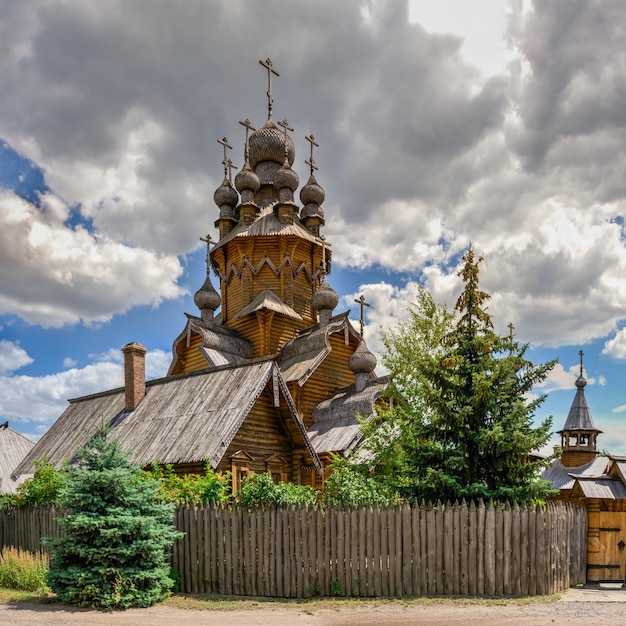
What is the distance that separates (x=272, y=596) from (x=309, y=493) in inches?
106

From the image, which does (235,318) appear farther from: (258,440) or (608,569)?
(608,569)

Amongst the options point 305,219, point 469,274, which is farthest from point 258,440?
point 305,219

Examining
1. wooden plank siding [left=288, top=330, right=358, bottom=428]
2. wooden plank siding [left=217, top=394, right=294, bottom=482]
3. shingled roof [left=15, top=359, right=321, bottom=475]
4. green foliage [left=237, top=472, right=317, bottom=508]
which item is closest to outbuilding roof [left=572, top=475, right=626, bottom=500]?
shingled roof [left=15, top=359, right=321, bottom=475]

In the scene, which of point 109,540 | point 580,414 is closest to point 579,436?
point 580,414

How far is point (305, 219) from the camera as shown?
40.2 metres

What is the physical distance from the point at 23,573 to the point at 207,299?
995 inches

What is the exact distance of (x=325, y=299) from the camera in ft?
114

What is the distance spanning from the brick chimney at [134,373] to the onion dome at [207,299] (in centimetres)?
1327

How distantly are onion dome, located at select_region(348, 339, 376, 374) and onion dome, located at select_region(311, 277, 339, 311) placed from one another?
3.44 m

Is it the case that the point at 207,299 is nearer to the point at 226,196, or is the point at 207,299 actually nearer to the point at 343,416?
the point at 226,196

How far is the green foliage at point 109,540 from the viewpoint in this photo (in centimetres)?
1171

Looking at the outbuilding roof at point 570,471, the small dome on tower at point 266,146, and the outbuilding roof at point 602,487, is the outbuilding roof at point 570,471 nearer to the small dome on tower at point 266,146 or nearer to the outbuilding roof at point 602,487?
the outbuilding roof at point 602,487

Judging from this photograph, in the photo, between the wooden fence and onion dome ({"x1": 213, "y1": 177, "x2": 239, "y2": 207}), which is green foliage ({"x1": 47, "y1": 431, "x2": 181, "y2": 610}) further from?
onion dome ({"x1": 213, "y1": 177, "x2": 239, "y2": 207})

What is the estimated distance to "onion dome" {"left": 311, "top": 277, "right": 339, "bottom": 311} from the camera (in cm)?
3478
